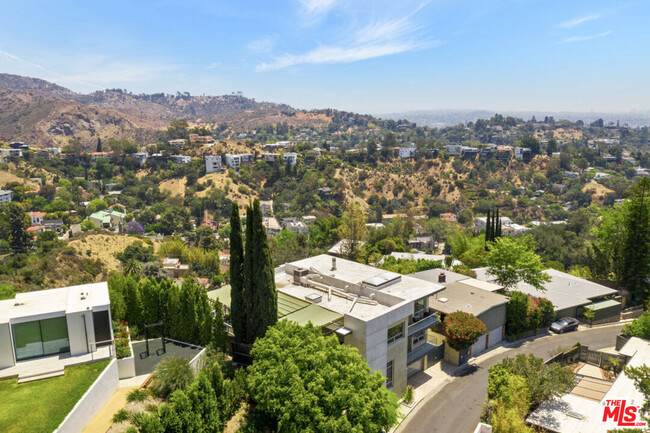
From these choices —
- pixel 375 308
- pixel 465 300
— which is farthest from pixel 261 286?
pixel 465 300

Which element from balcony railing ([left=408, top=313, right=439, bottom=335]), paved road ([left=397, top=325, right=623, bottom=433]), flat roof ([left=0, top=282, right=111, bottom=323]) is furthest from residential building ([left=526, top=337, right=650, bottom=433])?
flat roof ([left=0, top=282, right=111, bottom=323])

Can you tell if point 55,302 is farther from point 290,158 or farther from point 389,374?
point 290,158

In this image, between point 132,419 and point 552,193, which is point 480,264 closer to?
point 132,419

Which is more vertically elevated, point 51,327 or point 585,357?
point 51,327

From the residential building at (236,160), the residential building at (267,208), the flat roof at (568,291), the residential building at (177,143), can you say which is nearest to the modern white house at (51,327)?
the flat roof at (568,291)

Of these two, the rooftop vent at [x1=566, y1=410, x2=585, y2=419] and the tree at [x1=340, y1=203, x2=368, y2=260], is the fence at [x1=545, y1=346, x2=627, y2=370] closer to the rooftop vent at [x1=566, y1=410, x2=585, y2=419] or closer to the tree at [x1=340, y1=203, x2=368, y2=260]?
the rooftop vent at [x1=566, y1=410, x2=585, y2=419]

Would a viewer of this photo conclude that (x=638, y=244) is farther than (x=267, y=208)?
No
